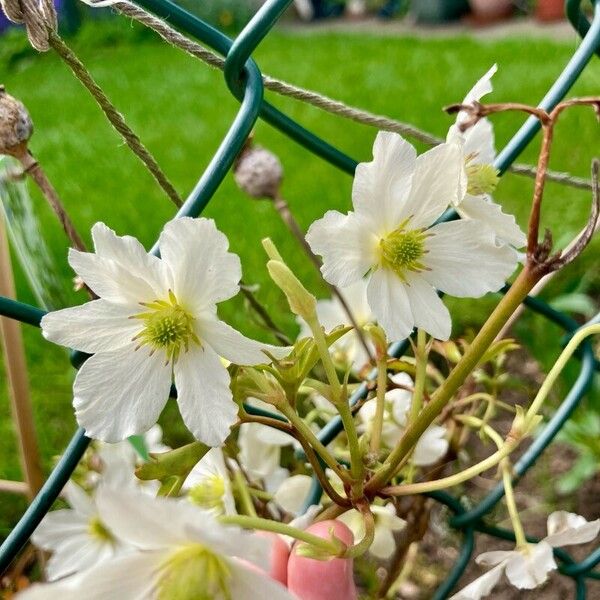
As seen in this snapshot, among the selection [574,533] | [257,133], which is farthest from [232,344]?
[257,133]

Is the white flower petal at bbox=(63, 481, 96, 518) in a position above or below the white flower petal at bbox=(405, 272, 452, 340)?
below

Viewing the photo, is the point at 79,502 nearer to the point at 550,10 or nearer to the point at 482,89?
the point at 482,89

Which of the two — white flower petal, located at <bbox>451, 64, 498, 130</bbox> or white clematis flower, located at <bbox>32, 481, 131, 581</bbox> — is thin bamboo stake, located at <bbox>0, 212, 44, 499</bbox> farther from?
white flower petal, located at <bbox>451, 64, 498, 130</bbox>

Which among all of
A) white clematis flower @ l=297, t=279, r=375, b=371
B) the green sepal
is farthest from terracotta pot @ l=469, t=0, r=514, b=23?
the green sepal

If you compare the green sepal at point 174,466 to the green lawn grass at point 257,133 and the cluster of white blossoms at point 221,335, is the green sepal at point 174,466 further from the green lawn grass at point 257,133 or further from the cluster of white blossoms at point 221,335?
the green lawn grass at point 257,133

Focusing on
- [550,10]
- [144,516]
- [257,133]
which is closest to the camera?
[144,516]

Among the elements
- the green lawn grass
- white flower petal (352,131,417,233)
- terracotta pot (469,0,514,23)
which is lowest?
the green lawn grass
